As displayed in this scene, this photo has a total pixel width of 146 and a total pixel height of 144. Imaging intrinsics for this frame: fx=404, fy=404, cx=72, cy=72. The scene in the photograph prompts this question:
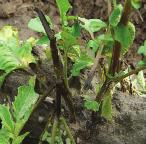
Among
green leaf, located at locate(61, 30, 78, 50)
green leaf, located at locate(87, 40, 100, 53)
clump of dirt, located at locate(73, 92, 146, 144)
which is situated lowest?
clump of dirt, located at locate(73, 92, 146, 144)

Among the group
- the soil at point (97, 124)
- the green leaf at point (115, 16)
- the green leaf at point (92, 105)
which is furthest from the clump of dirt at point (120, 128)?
the green leaf at point (115, 16)

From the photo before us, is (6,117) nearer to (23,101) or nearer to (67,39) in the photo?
(23,101)

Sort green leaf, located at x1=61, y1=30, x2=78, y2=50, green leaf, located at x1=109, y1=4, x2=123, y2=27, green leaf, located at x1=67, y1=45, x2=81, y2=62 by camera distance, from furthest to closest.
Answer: green leaf, located at x1=67, y1=45, x2=81, y2=62 < green leaf, located at x1=61, y1=30, x2=78, y2=50 < green leaf, located at x1=109, y1=4, x2=123, y2=27

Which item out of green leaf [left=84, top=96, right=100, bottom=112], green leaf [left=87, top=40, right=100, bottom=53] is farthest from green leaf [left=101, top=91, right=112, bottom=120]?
green leaf [left=87, top=40, right=100, bottom=53]

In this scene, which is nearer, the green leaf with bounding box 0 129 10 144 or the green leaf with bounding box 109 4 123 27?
the green leaf with bounding box 109 4 123 27

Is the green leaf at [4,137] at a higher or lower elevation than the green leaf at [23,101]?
lower

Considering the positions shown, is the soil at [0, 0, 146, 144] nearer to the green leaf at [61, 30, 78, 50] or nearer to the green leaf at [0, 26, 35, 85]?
the green leaf at [0, 26, 35, 85]

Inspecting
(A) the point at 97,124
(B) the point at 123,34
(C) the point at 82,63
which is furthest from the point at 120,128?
(B) the point at 123,34

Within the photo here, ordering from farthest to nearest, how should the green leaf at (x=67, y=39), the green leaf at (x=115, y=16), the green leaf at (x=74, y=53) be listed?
the green leaf at (x=74, y=53), the green leaf at (x=67, y=39), the green leaf at (x=115, y=16)

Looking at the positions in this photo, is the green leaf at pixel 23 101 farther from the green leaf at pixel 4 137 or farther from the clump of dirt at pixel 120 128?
the clump of dirt at pixel 120 128
